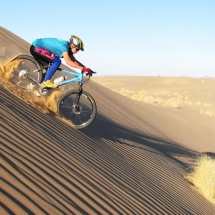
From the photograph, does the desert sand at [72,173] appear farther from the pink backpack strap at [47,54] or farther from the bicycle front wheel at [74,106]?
the pink backpack strap at [47,54]

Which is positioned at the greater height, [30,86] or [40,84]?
[40,84]

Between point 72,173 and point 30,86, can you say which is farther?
point 30,86

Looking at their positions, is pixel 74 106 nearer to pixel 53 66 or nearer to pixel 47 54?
pixel 53 66

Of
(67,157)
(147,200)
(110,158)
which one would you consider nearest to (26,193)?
(67,157)

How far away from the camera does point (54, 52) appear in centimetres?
A: 689

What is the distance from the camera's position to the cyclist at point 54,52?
666 centimetres

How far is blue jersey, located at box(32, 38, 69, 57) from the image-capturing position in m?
6.70

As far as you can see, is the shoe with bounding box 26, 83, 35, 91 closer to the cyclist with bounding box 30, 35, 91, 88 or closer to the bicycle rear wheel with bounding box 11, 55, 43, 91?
the bicycle rear wheel with bounding box 11, 55, 43, 91

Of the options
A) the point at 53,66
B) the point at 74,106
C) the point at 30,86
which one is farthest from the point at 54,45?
the point at 74,106

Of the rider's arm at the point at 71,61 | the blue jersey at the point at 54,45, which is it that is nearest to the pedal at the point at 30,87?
the blue jersey at the point at 54,45

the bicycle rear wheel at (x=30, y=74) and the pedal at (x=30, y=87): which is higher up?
the bicycle rear wheel at (x=30, y=74)

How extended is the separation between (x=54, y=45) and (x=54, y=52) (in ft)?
0.44

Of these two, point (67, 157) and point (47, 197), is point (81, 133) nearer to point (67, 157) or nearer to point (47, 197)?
point (67, 157)

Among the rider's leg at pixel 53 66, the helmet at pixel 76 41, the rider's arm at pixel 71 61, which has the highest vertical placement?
the helmet at pixel 76 41
